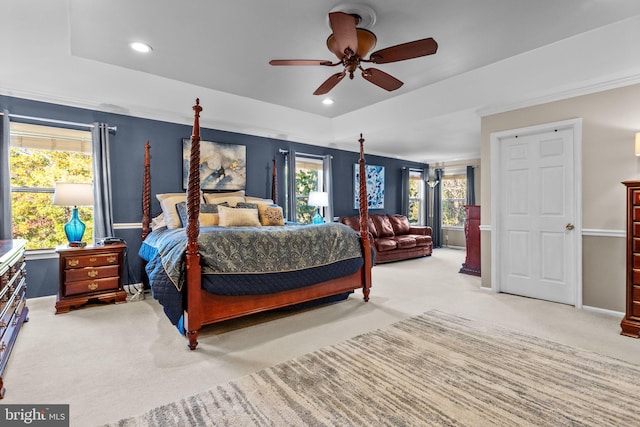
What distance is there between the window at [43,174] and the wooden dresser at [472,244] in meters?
5.65

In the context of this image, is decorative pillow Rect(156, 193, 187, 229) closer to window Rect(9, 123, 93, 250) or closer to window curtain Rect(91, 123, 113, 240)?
window curtain Rect(91, 123, 113, 240)

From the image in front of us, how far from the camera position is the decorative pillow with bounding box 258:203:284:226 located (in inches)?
177

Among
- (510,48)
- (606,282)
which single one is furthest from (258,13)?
(606,282)

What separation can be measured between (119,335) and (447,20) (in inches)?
156

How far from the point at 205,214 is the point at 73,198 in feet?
4.45

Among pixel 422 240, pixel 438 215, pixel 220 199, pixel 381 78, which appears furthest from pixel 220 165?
pixel 438 215

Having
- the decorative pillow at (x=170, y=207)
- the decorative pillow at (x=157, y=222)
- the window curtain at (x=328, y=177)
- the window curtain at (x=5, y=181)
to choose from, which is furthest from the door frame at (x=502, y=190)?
the window curtain at (x=5, y=181)

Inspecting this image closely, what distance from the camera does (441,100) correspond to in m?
4.36

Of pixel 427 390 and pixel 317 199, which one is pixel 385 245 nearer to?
pixel 317 199

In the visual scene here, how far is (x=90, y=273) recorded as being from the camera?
137 inches

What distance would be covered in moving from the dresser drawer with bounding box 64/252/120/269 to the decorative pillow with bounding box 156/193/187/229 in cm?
71

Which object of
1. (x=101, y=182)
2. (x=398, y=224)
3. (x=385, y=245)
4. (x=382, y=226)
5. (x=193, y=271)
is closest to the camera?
(x=193, y=271)

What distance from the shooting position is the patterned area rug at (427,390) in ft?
5.48

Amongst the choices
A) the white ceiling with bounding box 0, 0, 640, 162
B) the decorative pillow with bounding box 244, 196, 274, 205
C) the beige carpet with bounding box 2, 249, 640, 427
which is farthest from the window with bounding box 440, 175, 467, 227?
the decorative pillow with bounding box 244, 196, 274, 205
